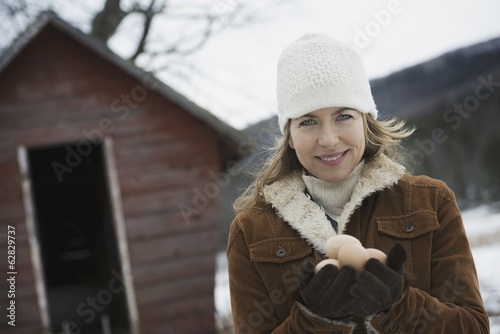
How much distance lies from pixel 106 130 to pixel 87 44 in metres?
0.95

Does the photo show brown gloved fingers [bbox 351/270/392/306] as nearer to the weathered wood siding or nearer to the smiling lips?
the smiling lips

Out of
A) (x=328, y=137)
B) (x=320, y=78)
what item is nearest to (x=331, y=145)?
(x=328, y=137)

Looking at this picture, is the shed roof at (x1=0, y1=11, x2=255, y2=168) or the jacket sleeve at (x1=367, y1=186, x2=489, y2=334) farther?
the shed roof at (x1=0, y1=11, x2=255, y2=168)

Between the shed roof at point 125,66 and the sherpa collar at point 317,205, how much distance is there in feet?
11.3

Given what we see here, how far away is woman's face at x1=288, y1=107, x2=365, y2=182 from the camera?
61.6 inches

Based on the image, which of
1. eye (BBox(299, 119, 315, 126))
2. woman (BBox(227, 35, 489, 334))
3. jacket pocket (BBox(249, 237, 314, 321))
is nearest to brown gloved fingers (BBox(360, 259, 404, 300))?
woman (BBox(227, 35, 489, 334))

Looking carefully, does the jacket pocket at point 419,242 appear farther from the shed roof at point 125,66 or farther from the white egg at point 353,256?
the shed roof at point 125,66

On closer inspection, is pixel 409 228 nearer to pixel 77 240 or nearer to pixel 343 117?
pixel 343 117

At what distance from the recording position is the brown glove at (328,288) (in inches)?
47.8

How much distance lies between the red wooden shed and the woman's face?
11.6 ft

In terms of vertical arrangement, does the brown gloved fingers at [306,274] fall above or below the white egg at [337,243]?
below

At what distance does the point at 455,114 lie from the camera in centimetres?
873

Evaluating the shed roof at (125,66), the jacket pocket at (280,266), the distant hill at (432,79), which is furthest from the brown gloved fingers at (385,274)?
the distant hill at (432,79)

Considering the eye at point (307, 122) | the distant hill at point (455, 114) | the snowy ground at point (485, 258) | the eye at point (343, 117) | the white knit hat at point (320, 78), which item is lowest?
the snowy ground at point (485, 258)
